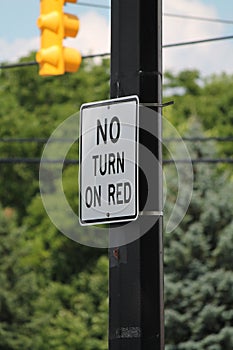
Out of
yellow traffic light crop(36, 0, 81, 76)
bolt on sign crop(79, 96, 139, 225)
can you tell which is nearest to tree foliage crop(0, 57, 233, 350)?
yellow traffic light crop(36, 0, 81, 76)

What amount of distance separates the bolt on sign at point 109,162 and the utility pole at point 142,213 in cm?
6

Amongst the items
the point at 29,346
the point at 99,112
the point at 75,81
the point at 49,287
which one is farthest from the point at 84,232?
the point at 99,112

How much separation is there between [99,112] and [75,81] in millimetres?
50259

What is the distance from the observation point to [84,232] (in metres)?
46.5

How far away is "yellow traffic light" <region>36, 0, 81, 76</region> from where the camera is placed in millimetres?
9172

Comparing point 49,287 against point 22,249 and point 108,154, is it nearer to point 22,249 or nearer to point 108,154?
point 22,249

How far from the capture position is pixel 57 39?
9203 millimetres

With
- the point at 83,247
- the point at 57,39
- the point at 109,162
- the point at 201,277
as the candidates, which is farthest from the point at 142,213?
the point at 83,247

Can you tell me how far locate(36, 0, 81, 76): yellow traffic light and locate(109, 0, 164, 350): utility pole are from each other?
266cm

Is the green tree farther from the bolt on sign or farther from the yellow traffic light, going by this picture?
the bolt on sign

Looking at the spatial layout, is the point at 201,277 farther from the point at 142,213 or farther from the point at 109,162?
the point at 142,213

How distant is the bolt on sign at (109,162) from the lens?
20.5 feet

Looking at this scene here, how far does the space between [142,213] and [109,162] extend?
39 cm

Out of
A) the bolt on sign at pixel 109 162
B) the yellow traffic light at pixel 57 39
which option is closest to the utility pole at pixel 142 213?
the bolt on sign at pixel 109 162
